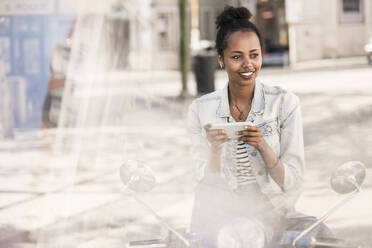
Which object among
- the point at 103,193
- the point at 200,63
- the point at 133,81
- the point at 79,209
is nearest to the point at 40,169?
the point at 103,193

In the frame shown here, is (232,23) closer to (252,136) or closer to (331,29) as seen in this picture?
(252,136)

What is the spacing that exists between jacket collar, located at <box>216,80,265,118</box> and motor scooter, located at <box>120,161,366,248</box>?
41cm

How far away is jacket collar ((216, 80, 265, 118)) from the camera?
7.75ft

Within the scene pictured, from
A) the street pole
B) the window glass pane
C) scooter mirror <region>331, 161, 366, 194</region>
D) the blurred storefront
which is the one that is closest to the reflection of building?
the window glass pane

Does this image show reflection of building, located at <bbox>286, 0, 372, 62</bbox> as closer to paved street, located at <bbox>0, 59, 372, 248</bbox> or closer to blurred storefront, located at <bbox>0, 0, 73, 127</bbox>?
paved street, located at <bbox>0, 59, 372, 248</bbox>

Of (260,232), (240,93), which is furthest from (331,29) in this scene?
(260,232)

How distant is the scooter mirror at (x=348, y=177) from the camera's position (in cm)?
206

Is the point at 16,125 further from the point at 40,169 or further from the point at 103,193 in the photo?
the point at 103,193

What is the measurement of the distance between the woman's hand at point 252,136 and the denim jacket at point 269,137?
0.21 metres

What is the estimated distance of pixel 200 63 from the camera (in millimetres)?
14469

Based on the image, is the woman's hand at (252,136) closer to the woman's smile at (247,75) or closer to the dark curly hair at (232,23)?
the woman's smile at (247,75)

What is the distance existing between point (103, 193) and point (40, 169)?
5.53 feet

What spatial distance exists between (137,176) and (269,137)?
0.53 meters

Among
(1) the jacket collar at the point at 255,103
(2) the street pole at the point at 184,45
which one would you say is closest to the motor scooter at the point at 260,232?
(1) the jacket collar at the point at 255,103
